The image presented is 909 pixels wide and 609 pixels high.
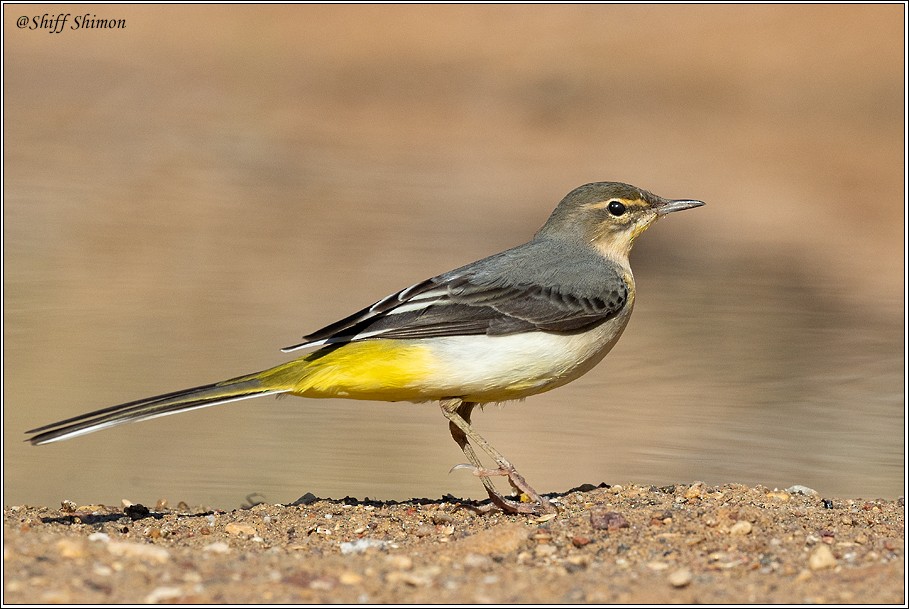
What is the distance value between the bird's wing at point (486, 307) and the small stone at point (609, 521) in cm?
146

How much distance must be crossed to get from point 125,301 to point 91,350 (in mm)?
1713

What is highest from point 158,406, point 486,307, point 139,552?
point 486,307

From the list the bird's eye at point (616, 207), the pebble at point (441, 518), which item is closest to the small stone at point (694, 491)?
the pebble at point (441, 518)

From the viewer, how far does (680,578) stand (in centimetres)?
563

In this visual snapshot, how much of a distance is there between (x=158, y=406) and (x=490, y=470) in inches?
77.3

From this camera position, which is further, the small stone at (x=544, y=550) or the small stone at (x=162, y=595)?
the small stone at (x=544, y=550)

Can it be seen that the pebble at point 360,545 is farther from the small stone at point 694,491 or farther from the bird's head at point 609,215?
the bird's head at point 609,215

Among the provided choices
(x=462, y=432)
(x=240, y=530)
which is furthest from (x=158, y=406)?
(x=462, y=432)

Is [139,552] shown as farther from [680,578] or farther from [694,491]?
[694,491]

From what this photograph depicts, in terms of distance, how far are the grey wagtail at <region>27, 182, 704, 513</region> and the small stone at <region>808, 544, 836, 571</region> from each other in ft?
5.90

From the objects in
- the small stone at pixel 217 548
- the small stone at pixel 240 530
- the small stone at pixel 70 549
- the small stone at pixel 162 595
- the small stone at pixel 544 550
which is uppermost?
the small stone at pixel 70 549

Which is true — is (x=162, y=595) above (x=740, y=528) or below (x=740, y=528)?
above

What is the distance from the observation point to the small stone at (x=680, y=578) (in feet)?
18.4

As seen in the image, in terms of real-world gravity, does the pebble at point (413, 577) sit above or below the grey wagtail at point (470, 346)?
below
